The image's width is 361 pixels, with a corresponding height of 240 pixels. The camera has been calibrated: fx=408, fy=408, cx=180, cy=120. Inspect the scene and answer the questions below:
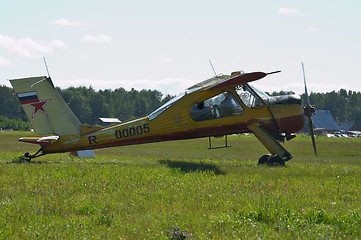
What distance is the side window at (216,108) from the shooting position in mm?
16406

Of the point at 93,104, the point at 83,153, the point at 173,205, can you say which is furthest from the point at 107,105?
the point at 173,205

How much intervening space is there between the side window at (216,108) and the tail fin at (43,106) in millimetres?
5014

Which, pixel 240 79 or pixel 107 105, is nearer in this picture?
pixel 240 79

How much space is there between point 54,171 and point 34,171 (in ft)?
1.88

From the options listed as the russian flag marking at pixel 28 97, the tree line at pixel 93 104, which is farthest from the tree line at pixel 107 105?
the russian flag marking at pixel 28 97

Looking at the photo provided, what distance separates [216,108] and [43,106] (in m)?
6.81

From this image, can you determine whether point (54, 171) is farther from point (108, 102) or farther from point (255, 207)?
point (108, 102)

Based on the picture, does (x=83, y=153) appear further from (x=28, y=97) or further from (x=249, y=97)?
(x=249, y=97)

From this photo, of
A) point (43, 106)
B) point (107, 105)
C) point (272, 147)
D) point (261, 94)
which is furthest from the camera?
point (107, 105)

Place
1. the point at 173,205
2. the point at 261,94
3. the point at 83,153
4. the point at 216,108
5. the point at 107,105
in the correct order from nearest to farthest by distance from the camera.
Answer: the point at 173,205
the point at 216,108
the point at 261,94
the point at 83,153
the point at 107,105

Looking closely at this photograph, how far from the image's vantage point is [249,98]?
16562mm

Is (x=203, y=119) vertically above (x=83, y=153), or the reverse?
(x=203, y=119)

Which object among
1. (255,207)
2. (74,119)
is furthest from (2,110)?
(255,207)

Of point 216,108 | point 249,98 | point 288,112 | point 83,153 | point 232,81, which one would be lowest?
point 83,153
